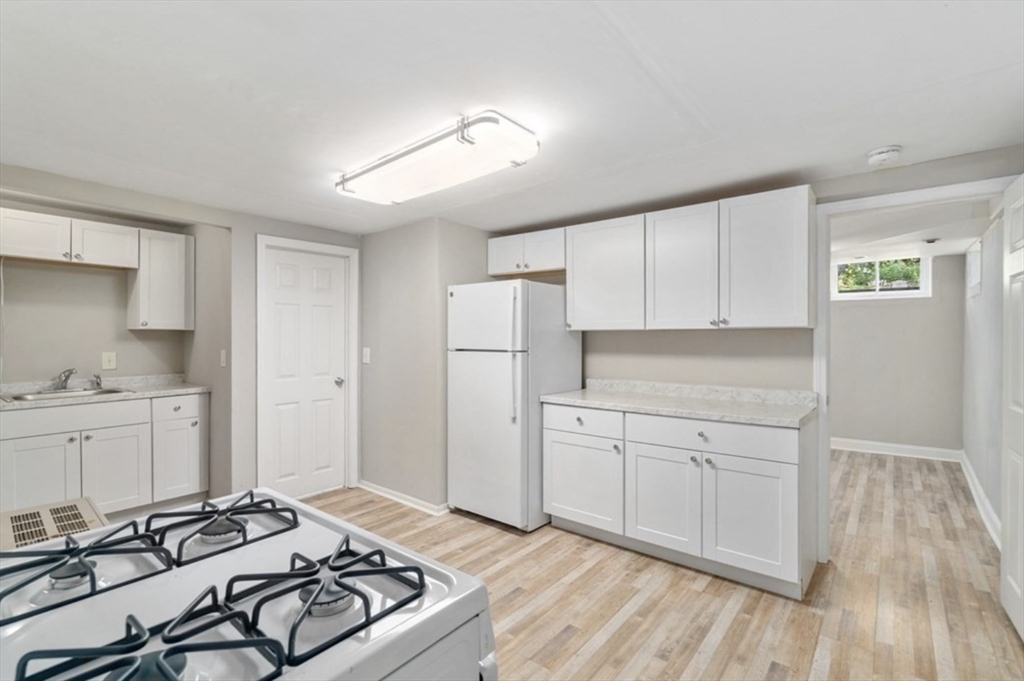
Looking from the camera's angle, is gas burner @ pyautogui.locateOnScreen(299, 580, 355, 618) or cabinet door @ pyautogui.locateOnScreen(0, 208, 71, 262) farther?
cabinet door @ pyautogui.locateOnScreen(0, 208, 71, 262)

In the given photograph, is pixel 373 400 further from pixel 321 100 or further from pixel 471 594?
pixel 471 594

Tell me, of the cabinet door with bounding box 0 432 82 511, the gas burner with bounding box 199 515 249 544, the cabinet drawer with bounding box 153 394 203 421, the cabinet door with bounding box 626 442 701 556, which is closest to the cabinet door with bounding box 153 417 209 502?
the cabinet drawer with bounding box 153 394 203 421

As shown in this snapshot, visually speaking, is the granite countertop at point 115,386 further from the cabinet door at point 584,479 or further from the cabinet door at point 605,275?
the cabinet door at point 605,275

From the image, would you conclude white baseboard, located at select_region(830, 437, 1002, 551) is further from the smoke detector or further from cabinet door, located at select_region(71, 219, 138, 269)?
cabinet door, located at select_region(71, 219, 138, 269)

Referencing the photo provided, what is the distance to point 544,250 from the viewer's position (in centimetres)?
356

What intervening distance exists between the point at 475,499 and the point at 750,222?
2.53 m

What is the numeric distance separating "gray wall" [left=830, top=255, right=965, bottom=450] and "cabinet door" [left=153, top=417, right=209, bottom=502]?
638 centimetres

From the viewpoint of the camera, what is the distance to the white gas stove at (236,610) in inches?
23.6

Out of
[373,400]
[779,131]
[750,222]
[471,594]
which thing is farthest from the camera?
[373,400]

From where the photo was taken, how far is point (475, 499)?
339cm

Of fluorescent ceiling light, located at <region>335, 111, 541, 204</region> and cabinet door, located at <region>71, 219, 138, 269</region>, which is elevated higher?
fluorescent ceiling light, located at <region>335, 111, 541, 204</region>

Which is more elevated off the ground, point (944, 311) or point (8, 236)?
point (8, 236)

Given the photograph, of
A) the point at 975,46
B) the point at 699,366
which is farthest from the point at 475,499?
the point at 975,46

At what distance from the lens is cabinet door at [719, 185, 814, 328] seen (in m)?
2.50
